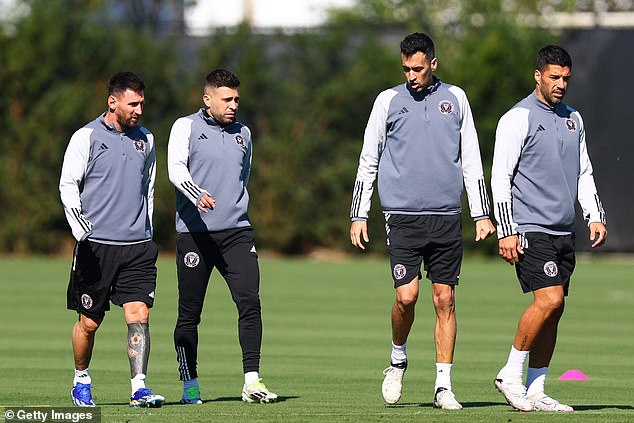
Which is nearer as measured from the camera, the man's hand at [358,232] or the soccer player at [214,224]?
the man's hand at [358,232]

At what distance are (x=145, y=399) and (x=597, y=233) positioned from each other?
3.29 m

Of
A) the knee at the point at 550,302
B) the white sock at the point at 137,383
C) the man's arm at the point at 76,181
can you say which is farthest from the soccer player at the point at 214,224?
the knee at the point at 550,302

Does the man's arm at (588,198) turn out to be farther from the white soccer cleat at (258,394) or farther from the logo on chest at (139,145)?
the logo on chest at (139,145)

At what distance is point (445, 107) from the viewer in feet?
34.4

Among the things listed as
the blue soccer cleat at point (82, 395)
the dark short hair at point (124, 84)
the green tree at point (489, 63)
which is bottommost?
the blue soccer cleat at point (82, 395)

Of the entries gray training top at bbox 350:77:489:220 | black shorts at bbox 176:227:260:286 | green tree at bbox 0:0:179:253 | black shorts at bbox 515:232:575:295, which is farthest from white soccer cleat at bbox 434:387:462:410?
green tree at bbox 0:0:179:253

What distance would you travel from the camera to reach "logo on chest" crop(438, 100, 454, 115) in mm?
10469

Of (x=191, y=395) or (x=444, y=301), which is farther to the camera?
(x=191, y=395)

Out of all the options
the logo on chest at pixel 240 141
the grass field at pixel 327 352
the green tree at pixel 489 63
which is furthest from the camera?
the green tree at pixel 489 63

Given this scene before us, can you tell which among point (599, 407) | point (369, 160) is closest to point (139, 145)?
point (369, 160)

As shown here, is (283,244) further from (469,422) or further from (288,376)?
(469,422)

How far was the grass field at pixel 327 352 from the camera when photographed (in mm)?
10164

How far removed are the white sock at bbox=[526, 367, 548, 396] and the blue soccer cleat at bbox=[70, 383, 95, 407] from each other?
301 cm

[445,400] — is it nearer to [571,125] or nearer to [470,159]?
[470,159]
